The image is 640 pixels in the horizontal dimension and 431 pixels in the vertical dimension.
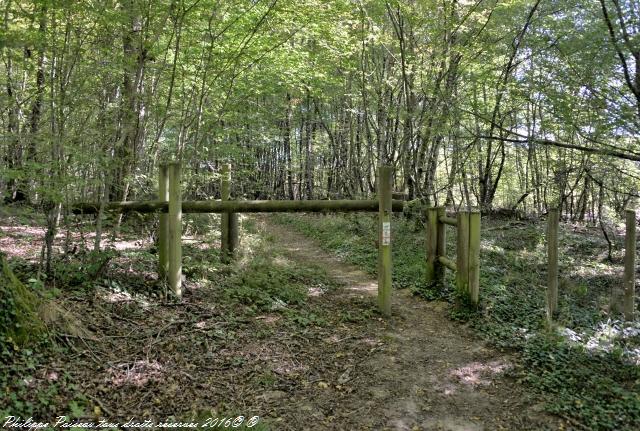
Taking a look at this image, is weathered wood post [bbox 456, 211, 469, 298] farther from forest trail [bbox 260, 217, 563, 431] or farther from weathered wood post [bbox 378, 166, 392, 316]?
weathered wood post [bbox 378, 166, 392, 316]

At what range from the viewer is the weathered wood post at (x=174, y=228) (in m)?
5.59

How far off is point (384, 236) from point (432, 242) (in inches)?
52.7

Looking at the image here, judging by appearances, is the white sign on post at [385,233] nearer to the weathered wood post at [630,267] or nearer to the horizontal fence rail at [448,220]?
the horizontal fence rail at [448,220]

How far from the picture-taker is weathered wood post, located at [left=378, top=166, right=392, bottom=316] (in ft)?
18.7

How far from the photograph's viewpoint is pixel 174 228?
564 cm

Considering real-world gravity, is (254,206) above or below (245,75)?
below

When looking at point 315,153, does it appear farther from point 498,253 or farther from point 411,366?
point 411,366

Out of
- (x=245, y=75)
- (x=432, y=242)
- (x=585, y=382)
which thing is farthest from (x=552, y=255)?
(x=245, y=75)

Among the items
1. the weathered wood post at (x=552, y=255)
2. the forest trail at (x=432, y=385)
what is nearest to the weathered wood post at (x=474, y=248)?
the forest trail at (x=432, y=385)

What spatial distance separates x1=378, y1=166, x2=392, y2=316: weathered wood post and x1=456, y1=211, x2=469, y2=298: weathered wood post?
1.01m

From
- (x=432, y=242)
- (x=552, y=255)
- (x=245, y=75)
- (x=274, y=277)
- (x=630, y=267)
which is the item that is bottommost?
(x=274, y=277)

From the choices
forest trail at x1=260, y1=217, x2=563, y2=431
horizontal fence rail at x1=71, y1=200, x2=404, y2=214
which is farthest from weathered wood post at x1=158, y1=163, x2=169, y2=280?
forest trail at x1=260, y1=217, x2=563, y2=431

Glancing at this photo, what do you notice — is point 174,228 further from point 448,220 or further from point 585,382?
point 585,382

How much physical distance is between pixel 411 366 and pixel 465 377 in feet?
1.76
